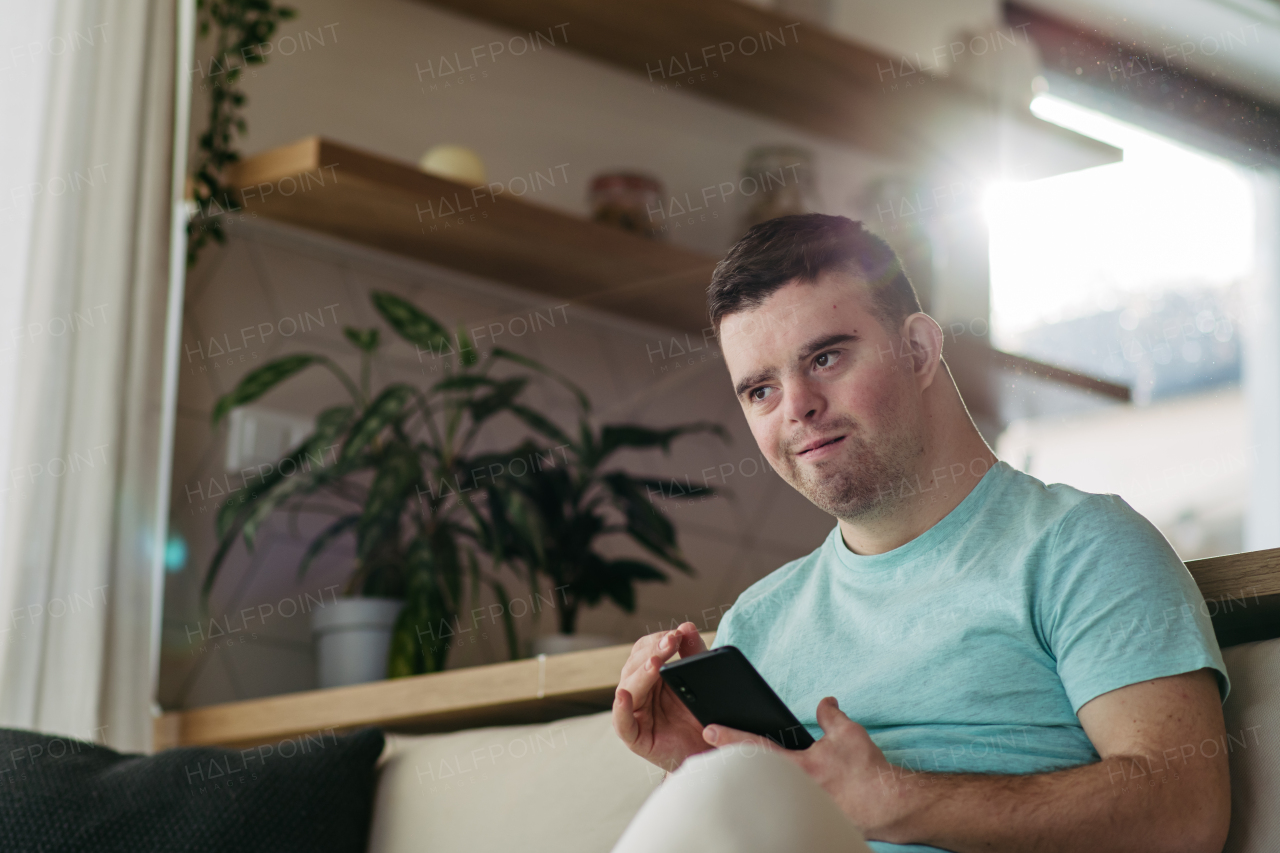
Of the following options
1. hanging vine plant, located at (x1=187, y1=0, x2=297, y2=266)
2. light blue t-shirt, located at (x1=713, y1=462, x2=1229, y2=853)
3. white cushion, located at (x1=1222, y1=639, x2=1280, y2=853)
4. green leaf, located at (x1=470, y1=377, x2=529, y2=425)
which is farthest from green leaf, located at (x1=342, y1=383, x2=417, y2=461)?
white cushion, located at (x1=1222, y1=639, x2=1280, y2=853)

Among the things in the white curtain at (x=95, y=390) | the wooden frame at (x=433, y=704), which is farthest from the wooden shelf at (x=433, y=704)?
the white curtain at (x=95, y=390)

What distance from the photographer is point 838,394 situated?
100cm

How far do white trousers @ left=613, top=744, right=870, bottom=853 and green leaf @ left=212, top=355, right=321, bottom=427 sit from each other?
1.22 m

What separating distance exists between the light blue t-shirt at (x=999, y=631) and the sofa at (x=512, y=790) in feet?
0.78

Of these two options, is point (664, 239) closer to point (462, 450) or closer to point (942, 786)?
point (462, 450)

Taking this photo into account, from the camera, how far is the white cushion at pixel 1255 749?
811 mm

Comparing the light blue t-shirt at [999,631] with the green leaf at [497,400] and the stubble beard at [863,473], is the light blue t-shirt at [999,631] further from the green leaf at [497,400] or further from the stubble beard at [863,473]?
the green leaf at [497,400]

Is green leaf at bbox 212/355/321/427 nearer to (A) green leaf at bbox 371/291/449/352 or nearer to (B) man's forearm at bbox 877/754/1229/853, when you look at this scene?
(A) green leaf at bbox 371/291/449/352

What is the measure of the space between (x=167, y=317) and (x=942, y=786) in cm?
145

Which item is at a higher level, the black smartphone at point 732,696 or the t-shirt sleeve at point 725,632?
the t-shirt sleeve at point 725,632

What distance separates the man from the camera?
766 millimetres

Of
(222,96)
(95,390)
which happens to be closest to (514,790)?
(95,390)

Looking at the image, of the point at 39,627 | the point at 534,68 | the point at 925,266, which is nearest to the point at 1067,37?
the point at 925,266

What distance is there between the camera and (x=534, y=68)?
7.60ft
